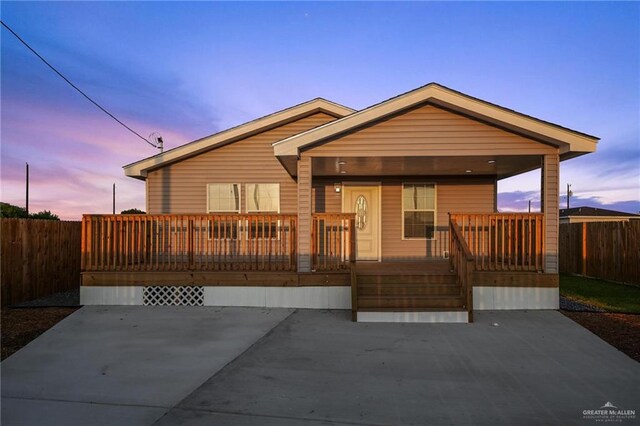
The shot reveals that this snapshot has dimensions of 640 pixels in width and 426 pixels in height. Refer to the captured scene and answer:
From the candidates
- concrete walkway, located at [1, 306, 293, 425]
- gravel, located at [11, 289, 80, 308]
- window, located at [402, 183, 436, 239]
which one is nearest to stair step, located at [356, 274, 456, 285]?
concrete walkway, located at [1, 306, 293, 425]

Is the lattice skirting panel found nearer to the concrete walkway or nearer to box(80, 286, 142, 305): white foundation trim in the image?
box(80, 286, 142, 305): white foundation trim

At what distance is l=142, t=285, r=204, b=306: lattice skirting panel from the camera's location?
8820mm

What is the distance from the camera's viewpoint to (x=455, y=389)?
171 inches

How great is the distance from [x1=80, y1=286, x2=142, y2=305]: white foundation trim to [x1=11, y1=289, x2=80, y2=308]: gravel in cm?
30

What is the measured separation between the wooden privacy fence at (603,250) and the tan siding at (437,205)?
425cm

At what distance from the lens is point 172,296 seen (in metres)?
8.93

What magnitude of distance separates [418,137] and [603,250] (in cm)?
899

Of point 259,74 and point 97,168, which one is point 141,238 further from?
point 97,168

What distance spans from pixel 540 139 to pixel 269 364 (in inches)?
268

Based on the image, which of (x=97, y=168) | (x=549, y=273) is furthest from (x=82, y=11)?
(x=549, y=273)

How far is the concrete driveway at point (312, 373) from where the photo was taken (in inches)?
147

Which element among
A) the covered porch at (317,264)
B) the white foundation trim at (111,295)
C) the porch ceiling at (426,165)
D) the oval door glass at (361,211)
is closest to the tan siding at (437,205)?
the porch ceiling at (426,165)

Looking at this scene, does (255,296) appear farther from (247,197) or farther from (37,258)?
(37,258)

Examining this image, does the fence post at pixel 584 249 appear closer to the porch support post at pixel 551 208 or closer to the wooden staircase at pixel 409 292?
the porch support post at pixel 551 208
